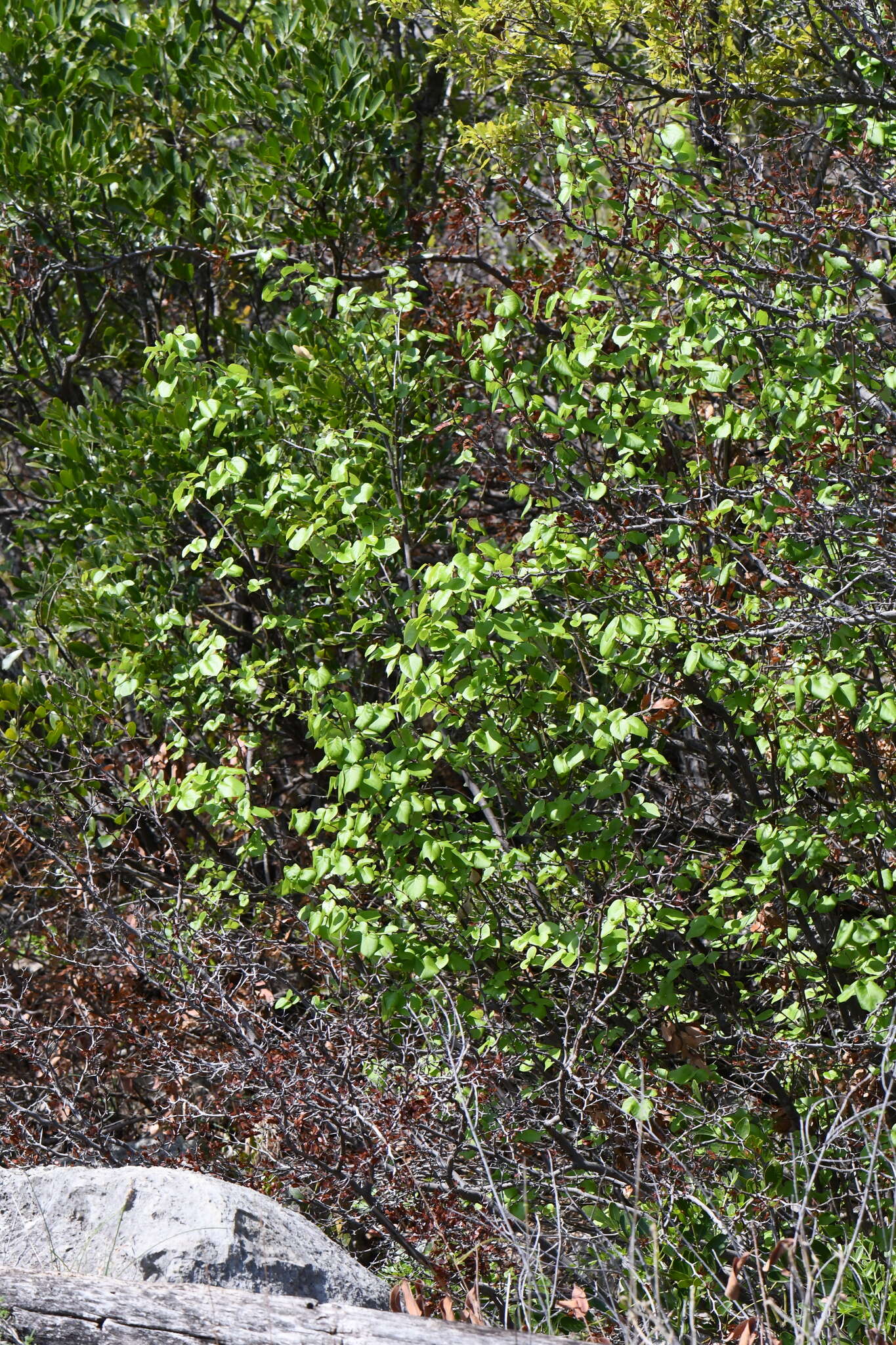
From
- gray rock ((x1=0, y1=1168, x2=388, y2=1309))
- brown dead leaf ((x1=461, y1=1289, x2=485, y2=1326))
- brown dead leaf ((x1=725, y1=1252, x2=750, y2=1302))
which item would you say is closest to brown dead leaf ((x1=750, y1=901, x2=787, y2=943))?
brown dead leaf ((x1=725, y1=1252, x2=750, y2=1302))

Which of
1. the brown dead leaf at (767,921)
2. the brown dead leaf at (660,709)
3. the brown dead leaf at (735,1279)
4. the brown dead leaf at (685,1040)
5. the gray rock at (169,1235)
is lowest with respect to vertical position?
the gray rock at (169,1235)

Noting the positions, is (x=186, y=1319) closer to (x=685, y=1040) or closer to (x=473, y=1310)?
(x=473, y=1310)

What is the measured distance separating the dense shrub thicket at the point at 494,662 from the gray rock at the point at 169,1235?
1.32 ft

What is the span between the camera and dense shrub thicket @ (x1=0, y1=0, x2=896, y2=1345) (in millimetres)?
3666

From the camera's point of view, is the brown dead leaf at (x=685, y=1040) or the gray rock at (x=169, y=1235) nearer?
the gray rock at (x=169, y=1235)

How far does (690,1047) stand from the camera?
4164 millimetres

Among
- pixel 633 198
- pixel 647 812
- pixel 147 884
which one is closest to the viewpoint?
pixel 647 812

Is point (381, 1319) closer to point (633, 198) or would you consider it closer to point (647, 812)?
point (647, 812)

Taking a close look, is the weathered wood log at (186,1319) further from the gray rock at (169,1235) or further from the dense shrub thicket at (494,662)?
the dense shrub thicket at (494,662)

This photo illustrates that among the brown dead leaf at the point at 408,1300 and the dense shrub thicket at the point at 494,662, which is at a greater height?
the dense shrub thicket at the point at 494,662

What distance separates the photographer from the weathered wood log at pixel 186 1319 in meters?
2.73

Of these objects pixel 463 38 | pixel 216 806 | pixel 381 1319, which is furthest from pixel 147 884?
pixel 463 38

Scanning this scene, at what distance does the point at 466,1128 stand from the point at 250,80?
150 inches

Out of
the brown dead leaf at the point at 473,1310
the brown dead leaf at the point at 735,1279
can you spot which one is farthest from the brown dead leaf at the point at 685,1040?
the brown dead leaf at the point at 473,1310
